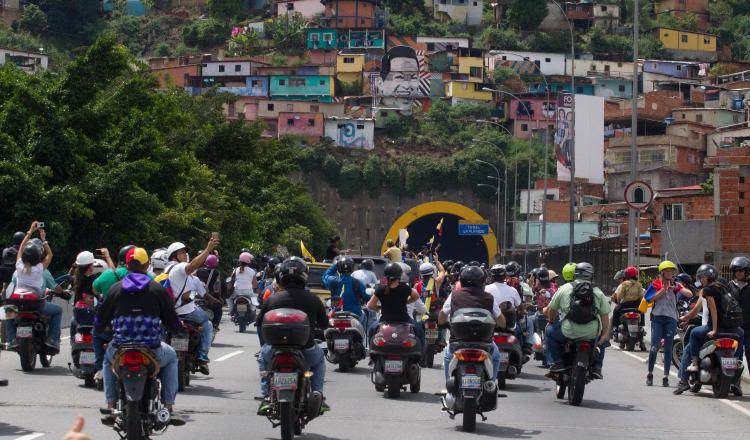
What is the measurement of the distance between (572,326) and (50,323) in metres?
7.15

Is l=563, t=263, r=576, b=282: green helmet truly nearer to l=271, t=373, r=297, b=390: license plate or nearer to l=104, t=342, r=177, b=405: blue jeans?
l=271, t=373, r=297, b=390: license plate

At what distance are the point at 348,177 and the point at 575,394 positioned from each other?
113893 mm

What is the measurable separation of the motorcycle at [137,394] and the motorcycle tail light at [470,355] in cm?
335

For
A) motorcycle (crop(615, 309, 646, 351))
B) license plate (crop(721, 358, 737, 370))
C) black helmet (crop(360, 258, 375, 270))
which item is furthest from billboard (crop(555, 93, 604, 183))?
license plate (crop(721, 358, 737, 370))

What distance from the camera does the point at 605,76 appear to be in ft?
501

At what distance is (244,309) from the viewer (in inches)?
1184

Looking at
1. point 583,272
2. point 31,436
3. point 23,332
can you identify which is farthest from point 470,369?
point 23,332

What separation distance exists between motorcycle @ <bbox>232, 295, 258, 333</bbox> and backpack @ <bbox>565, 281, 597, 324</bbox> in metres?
14.0

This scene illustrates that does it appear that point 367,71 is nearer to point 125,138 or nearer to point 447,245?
point 447,245

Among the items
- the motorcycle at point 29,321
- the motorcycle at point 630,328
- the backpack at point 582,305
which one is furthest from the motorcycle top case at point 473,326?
the motorcycle at point 630,328

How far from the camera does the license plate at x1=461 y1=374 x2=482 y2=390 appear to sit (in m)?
13.7

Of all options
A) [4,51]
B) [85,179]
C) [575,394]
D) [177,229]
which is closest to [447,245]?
[4,51]

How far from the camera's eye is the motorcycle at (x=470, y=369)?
45.4 feet

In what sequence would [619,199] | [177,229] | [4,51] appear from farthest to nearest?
[4,51]
[619,199]
[177,229]
